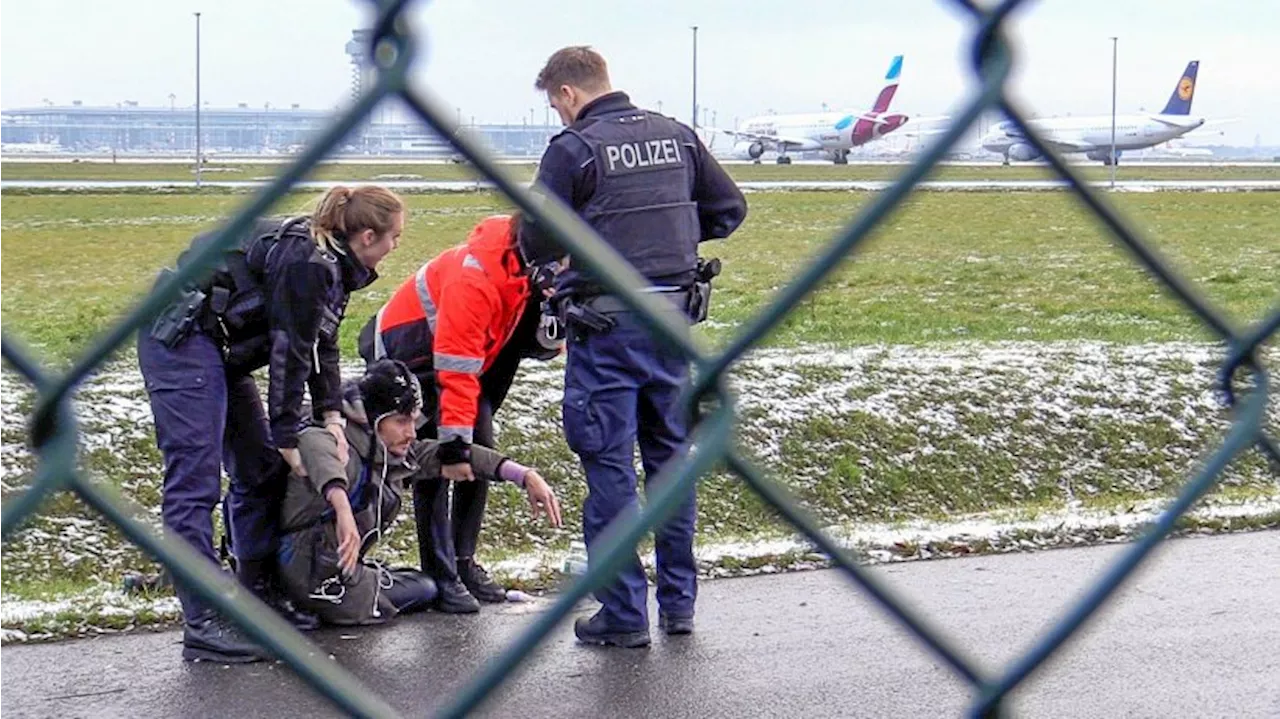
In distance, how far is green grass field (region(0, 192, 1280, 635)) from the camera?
6.84 metres

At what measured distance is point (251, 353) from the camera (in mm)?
4711

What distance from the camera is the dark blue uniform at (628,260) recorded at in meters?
4.52

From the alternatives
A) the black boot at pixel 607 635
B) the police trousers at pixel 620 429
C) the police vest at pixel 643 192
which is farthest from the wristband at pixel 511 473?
the police vest at pixel 643 192

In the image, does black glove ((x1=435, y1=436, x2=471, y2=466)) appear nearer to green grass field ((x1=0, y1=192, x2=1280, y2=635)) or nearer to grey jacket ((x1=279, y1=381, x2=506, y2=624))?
grey jacket ((x1=279, y1=381, x2=506, y2=624))

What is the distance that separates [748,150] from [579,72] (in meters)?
68.4

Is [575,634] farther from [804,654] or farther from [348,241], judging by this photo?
[348,241]

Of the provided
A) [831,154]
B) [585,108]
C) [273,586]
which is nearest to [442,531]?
[273,586]

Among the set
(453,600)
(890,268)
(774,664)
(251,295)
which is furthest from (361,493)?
(890,268)

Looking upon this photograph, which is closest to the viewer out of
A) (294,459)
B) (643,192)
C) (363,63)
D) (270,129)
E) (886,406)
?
(363,63)

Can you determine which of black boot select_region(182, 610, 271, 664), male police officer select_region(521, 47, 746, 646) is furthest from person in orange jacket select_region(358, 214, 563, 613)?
black boot select_region(182, 610, 271, 664)

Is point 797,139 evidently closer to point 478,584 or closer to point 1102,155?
point 1102,155

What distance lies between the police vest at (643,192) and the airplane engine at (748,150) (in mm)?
65363

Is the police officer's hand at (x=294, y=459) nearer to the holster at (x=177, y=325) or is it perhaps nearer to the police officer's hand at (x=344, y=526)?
the police officer's hand at (x=344, y=526)

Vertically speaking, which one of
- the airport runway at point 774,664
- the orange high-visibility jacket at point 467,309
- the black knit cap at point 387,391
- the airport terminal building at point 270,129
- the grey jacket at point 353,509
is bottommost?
the airport runway at point 774,664
